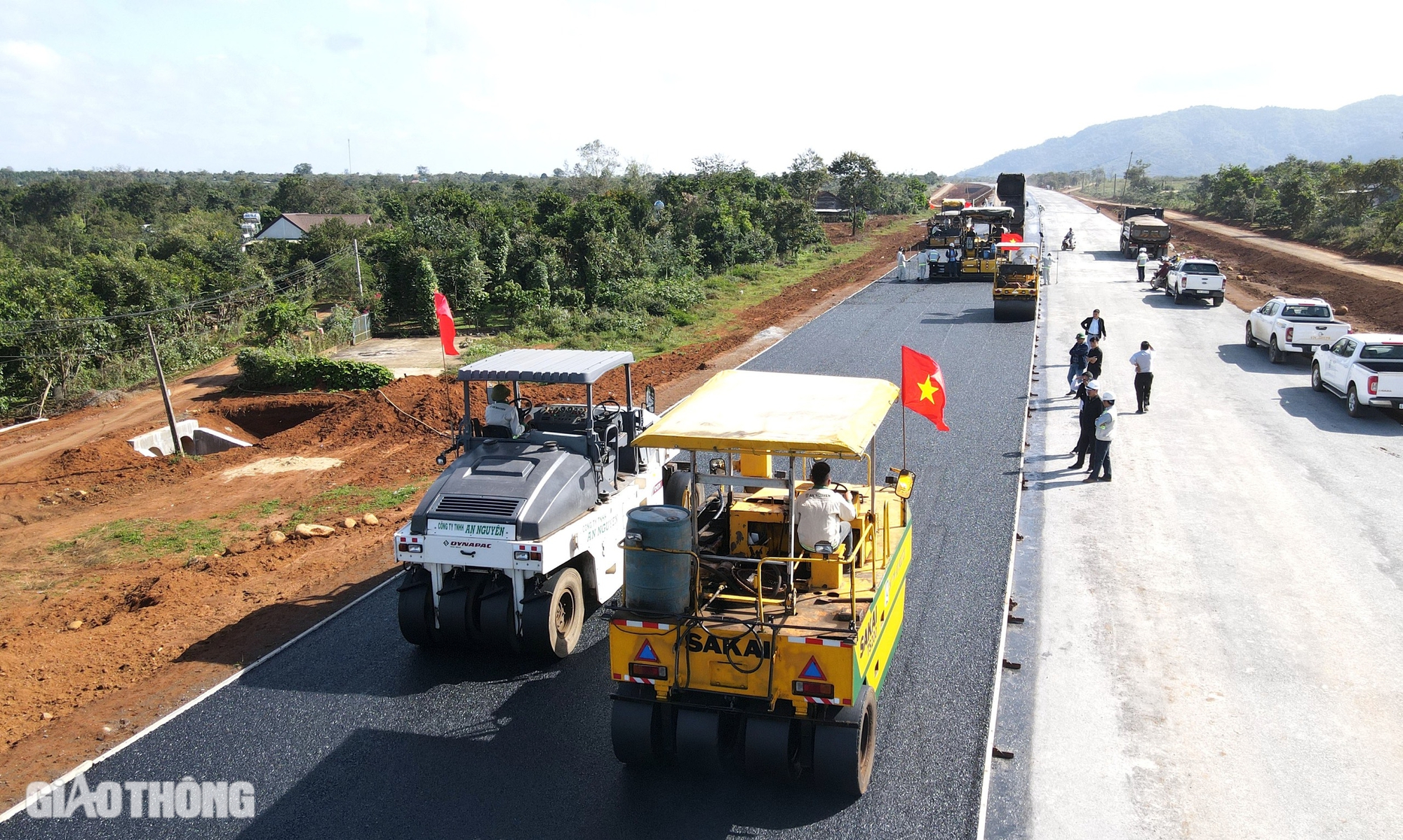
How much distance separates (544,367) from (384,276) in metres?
22.4

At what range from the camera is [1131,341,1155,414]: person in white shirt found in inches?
650

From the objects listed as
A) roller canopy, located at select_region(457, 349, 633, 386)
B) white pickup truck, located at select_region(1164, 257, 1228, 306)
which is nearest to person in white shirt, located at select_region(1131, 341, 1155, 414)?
roller canopy, located at select_region(457, 349, 633, 386)

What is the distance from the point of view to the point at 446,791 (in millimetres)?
6516

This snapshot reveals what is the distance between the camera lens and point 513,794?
6480 millimetres

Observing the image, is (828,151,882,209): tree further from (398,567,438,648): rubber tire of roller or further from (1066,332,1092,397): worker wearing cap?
(398,567,438,648): rubber tire of roller

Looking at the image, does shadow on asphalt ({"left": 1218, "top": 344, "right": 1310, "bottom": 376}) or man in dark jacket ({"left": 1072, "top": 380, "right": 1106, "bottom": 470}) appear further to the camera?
shadow on asphalt ({"left": 1218, "top": 344, "right": 1310, "bottom": 376})

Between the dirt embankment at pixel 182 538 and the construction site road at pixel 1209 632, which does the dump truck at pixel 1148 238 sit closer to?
the construction site road at pixel 1209 632

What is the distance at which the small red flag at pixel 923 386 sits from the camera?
30.2 feet

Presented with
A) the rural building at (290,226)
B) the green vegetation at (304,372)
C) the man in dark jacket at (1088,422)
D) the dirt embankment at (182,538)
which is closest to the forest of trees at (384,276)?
the green vegetation at (304,372)

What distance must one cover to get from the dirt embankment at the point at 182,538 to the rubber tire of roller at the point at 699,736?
186 inches

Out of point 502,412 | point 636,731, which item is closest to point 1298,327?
point 502,412

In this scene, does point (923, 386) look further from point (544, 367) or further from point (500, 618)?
point (500, 618)

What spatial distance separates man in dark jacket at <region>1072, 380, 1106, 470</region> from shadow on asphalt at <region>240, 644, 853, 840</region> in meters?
8.81

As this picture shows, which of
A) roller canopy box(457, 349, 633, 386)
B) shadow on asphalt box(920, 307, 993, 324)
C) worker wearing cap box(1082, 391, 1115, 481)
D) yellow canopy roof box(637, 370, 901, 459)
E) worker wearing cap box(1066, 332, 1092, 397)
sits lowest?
worker wearing cap box(1082, 391, 1115, 481)
